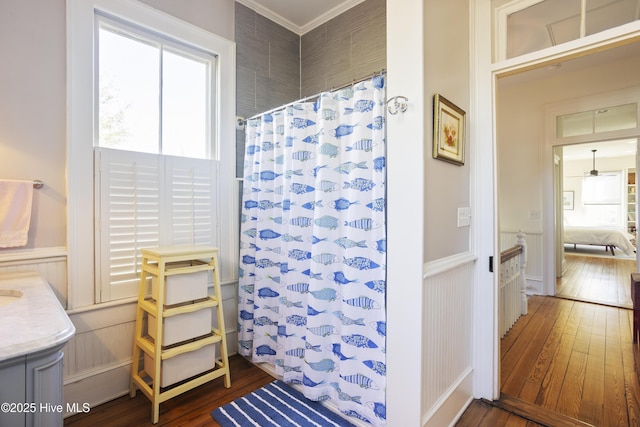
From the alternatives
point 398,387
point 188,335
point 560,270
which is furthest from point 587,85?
point 188,335

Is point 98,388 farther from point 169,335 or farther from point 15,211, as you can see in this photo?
point 15,211

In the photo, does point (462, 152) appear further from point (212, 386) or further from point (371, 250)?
point (212, 386)

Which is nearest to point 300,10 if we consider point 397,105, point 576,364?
point 397,105

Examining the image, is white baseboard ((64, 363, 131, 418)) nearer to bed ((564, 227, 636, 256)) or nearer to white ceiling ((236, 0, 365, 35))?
white ceiling ((236, 0, 365, 35))

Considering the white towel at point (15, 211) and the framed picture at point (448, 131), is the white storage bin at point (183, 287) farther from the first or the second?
the framed picture at point (448, 131)

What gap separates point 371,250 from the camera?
5.18ft

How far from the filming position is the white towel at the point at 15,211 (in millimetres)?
1513

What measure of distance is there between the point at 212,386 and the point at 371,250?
4.80 ft

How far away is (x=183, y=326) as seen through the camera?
1.81 metres

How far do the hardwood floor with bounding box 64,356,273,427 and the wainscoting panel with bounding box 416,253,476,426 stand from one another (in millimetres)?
1145

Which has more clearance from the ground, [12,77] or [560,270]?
[12,77]

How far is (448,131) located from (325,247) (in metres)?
0.93

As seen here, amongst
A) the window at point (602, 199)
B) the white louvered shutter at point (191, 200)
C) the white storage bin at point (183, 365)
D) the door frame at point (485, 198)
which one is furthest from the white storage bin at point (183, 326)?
the window at point (602, 199)

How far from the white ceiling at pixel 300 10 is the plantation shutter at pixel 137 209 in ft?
4.79
